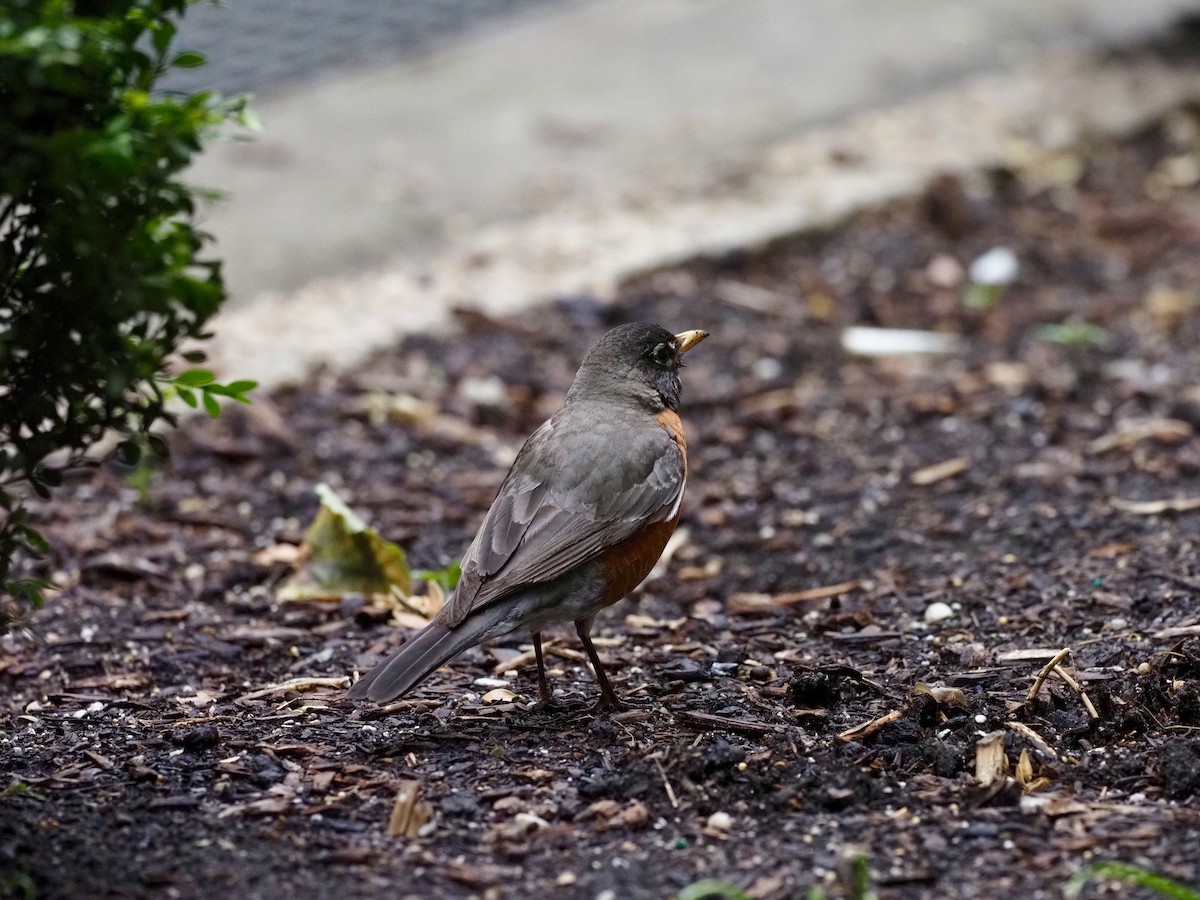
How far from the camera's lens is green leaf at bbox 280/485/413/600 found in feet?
18.2

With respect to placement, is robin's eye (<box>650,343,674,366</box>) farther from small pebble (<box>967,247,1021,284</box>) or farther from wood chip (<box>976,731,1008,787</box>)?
small pebble (<box>967,247,1021,284</box>)

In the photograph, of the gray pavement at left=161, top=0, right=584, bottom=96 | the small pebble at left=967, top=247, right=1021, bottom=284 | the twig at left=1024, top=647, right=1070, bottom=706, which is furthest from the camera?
the gray pavement at left=161, top=0, right=584, bottom=96

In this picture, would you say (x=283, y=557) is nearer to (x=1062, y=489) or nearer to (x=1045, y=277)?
(x=1062, y=489)

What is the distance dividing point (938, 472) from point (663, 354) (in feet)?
5.61

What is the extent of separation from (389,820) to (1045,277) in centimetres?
616

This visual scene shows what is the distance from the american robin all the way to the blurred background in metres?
2.83

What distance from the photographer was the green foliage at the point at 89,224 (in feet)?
10.5

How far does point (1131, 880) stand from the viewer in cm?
327

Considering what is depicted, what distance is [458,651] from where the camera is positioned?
14.1 feet

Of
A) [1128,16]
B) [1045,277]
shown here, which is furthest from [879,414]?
[1128,16]

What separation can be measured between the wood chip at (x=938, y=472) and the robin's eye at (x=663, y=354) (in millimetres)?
1575

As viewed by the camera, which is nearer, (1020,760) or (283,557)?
(1020,760)

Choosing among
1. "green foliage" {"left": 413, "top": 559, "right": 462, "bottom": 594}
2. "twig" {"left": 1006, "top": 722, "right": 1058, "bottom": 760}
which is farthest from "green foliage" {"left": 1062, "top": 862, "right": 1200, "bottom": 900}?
"green foliage" {"left": 413, "top": 559, "right": 462, "bottom": 594}

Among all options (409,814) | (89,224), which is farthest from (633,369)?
(89,224)
